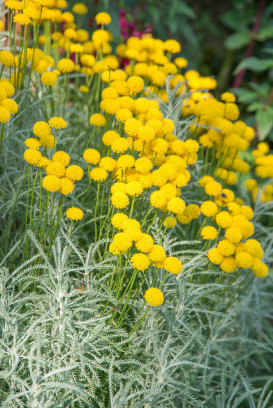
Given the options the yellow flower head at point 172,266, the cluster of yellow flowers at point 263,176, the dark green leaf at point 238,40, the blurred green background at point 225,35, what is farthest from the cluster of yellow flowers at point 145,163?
the dark green leaf at point 238,40

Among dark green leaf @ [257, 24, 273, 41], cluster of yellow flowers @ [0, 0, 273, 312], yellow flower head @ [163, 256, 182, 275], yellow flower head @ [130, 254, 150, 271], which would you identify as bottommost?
yellow flower head @ [163, 256, 182, 275]

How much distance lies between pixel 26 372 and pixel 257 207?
93cm

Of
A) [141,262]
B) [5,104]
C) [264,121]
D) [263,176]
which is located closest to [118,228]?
[141,262]

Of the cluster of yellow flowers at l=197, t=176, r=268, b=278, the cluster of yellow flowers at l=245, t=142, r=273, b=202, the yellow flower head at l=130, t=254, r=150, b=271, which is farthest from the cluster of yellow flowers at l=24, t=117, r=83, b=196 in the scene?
the cluster of yellow flowers at l=245, t=142, r=273, b=202

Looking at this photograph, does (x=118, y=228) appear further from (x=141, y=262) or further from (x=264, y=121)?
(x=264, y=121)

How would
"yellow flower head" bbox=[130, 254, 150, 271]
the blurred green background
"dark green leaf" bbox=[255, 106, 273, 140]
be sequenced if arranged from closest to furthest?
1. "yellow flower head" bbox=[130, 254, 150, 271]
2. "dark green leaf" bbox=[255, 106, 273, 140]
3. the blurred green background

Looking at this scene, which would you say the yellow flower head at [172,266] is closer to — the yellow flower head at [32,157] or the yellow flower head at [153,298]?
the yellow flower head at [153,298]

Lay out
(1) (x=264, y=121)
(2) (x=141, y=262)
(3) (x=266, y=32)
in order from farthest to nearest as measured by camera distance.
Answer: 1. (3) (x=266, y=32)
2. (1) (x=264, y=121)
3. (2) (x=141, y=262)

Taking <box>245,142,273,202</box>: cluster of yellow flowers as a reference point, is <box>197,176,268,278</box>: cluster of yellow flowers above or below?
above

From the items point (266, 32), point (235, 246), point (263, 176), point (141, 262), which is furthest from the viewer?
point (266, 32)

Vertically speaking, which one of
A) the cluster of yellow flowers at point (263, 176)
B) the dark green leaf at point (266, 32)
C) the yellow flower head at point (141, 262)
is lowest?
the cluster of yellow flowers at point (263, 176)

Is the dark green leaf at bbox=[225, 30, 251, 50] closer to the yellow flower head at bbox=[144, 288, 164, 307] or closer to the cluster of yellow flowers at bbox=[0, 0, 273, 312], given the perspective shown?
the cluster of yellow flowers at bbox=[0, 0, 273, 312]

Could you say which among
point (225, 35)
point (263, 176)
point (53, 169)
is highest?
point (225, 35)

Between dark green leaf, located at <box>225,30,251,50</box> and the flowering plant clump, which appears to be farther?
dark green leaf, located at <box>225,30,251,50</box>
